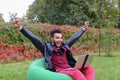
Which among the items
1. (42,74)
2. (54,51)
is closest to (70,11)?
(54,51)

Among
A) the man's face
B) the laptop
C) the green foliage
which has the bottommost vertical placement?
the green foliage

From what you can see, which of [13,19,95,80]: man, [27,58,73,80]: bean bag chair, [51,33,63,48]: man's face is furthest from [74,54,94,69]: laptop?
[51,33,63,48]: man's face

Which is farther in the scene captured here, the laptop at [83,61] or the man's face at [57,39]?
the man's face at [57,39]

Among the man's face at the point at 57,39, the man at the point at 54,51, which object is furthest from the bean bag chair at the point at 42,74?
the man's face at the point at 57,39

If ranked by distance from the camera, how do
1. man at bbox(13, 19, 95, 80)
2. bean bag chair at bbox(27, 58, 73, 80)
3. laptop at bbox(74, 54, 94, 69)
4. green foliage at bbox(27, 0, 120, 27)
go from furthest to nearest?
1. green foliage at bbox(27, 0, 120, 27)
2. man at bbox(13, 19, 95, 80)
3. laptop at bbox(74, 54, 94, 69)
4. bean bag chair at bbox(27, 58, 73, 80)

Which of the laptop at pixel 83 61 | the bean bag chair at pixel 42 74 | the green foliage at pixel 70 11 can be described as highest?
the laptop at pixel 83 61

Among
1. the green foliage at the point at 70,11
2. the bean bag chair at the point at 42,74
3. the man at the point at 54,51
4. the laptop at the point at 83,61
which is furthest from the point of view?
the green foliage at the point at 70,11

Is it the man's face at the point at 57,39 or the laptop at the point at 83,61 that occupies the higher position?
the man's face at the point at 57,39

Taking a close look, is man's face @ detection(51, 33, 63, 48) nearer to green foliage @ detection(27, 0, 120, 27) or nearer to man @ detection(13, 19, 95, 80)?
man @ detection(13, 19, 95, 80)

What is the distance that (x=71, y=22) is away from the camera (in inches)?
1091

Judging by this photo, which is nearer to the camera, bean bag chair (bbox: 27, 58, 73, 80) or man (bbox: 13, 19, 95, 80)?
bean bag chair (bbox: 27, 58, 73, 80)

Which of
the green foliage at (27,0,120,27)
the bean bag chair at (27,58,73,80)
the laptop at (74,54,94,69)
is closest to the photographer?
the bean bag chair at (27,58,73,80)

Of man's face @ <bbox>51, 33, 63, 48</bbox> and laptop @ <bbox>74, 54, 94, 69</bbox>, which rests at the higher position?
man's face @ <bbox>51, 33, 63, 48</bbox>

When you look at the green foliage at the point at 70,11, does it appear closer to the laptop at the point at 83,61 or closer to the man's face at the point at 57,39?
the man's face at the point at 57,39
